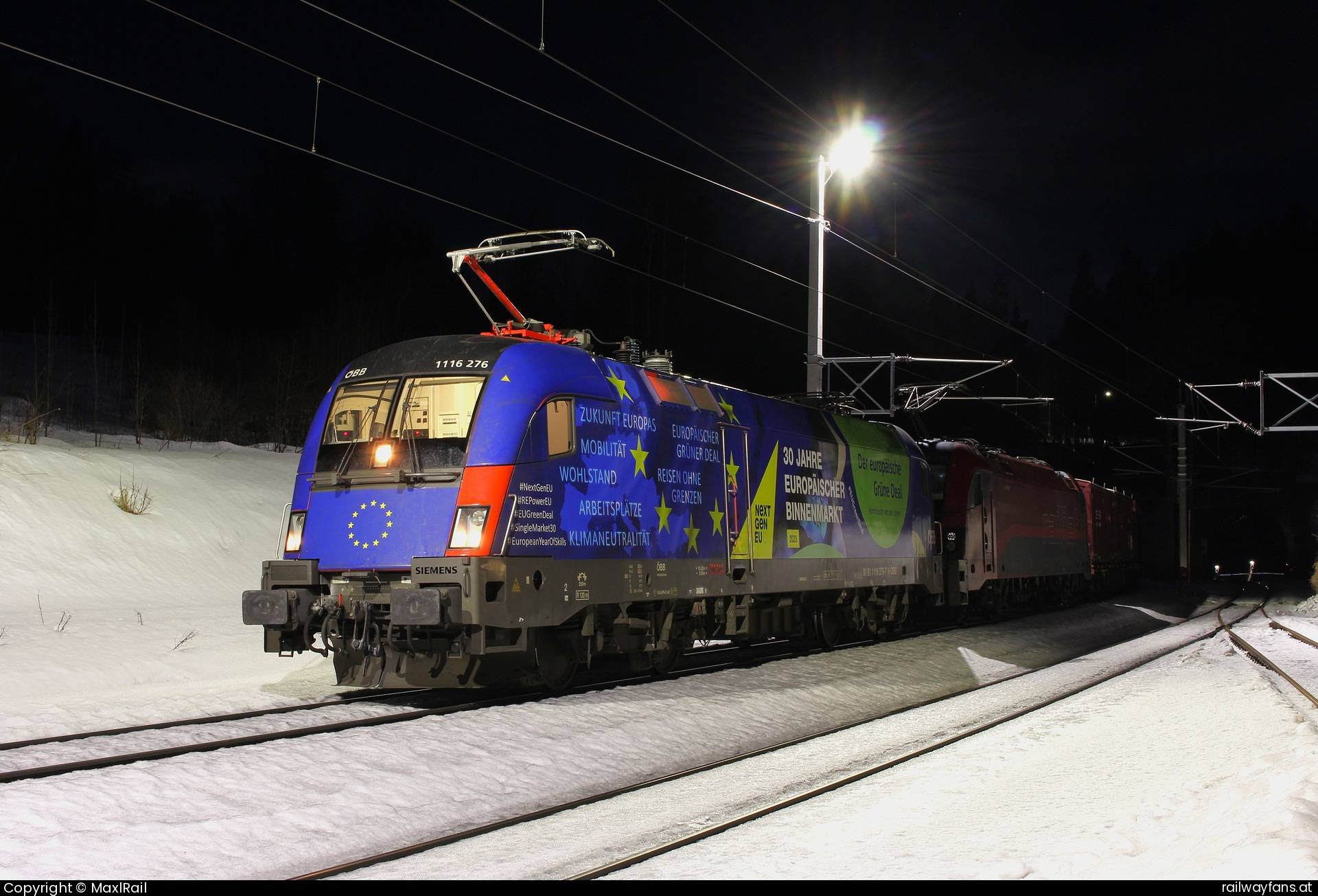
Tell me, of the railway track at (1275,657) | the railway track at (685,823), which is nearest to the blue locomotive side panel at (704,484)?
the railway track at (685,823)

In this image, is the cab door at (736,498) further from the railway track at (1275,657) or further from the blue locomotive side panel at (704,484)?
the railway track at (1275,657)

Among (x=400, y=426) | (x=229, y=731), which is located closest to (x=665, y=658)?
(x=400, y=426)

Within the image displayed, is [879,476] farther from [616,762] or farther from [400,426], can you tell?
[616,762]

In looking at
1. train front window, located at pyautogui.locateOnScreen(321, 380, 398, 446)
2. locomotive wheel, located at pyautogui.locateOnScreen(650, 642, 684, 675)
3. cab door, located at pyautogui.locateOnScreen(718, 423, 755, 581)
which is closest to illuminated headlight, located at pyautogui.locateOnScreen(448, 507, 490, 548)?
train front window, located at pyautogui.locateOnScreen(321, 380, 398, 446)

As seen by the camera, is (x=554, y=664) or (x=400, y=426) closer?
(x=400, y=426)

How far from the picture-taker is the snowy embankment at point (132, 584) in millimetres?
10273

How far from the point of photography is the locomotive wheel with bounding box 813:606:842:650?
1614 centimetres

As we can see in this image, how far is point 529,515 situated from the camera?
31.6 feet

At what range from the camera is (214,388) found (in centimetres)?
2442

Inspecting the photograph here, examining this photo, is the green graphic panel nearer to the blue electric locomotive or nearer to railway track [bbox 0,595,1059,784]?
the blue electric locomotive

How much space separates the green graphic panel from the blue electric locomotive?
3.66 meters

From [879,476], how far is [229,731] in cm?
1157
